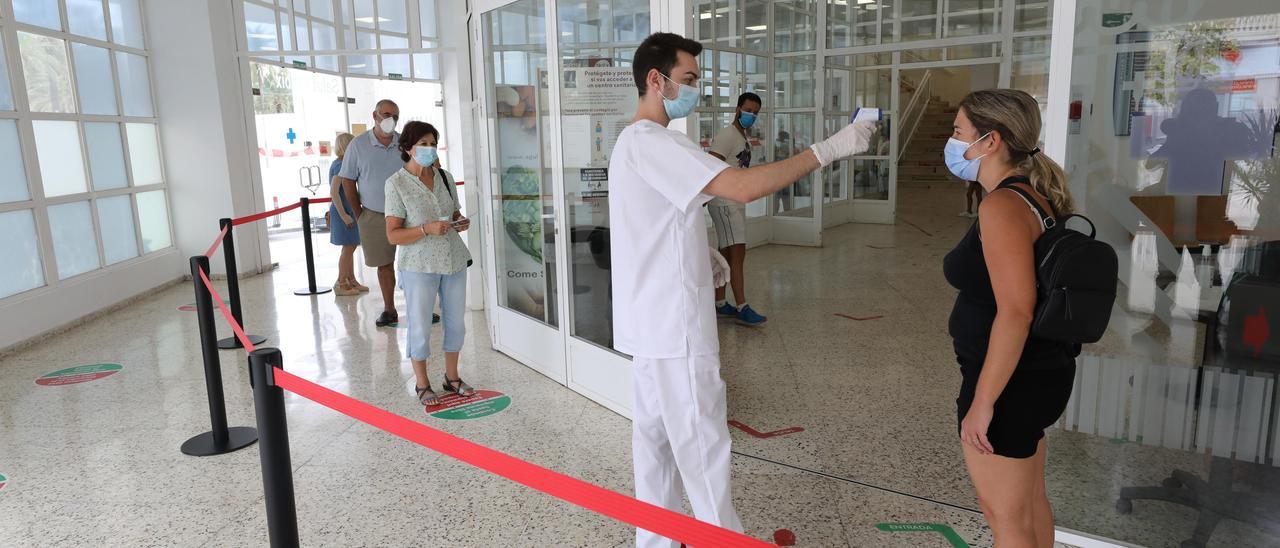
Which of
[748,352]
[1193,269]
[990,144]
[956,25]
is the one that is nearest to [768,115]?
[956,25]

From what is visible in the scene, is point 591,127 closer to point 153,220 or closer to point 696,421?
point 696,421

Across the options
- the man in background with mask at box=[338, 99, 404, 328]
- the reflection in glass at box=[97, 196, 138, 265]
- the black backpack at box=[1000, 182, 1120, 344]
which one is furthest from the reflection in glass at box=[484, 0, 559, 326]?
the reflection in glass at box=[97, 196, 138, 265]

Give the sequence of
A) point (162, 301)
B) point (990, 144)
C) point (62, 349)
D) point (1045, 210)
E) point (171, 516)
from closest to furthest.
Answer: point (1045, 210), point (990, 144), point (171, 516), point (62, 349), point (162, 301)

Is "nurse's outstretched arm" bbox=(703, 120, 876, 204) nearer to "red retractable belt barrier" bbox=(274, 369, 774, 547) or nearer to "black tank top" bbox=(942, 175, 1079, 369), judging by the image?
"black tank top" bbox=(942, 175, 1079, 369)

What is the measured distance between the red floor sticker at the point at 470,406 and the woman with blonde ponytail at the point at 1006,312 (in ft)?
9.36

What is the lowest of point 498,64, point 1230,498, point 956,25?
point 1230,498

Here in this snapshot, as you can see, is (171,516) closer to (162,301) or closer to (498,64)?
(498,64)

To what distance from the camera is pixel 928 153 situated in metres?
19.0

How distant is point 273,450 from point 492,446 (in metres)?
1.88

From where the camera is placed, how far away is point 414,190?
14.0 ft

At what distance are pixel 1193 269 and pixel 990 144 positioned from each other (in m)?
1.26

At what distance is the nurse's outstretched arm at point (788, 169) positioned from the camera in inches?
75.6

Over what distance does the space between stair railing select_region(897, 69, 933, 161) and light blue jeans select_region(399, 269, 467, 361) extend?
591 inches

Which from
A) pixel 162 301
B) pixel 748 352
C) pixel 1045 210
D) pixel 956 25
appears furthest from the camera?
pixel 956 25
